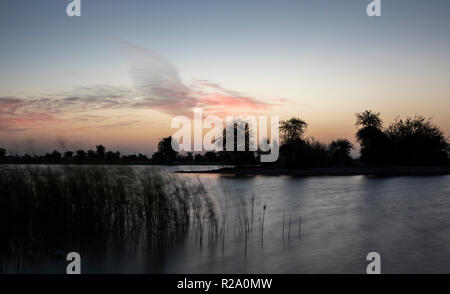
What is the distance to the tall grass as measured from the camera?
9859 millimetres

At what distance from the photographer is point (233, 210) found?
19.1 m

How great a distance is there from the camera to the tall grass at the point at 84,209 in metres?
9.86

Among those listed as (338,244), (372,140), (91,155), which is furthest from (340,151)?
(91,155)

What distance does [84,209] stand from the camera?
10844mm

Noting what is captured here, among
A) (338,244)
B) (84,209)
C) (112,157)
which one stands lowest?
(338,244)

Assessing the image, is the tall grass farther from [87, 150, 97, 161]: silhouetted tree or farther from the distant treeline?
the distant treeline

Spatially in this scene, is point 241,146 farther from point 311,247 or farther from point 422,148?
point 311,247

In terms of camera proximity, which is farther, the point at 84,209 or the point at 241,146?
the point at 241,146

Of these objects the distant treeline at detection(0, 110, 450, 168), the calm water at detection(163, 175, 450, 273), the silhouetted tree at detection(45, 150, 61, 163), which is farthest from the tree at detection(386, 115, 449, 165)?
the silhouetted tree at detection(45, 150, 61, 163)

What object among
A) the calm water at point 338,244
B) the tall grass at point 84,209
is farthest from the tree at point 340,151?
the tall grass at point 84,209

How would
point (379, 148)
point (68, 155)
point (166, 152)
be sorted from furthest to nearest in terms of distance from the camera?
point (166, 152), point (379, 148), point (68, 155)
